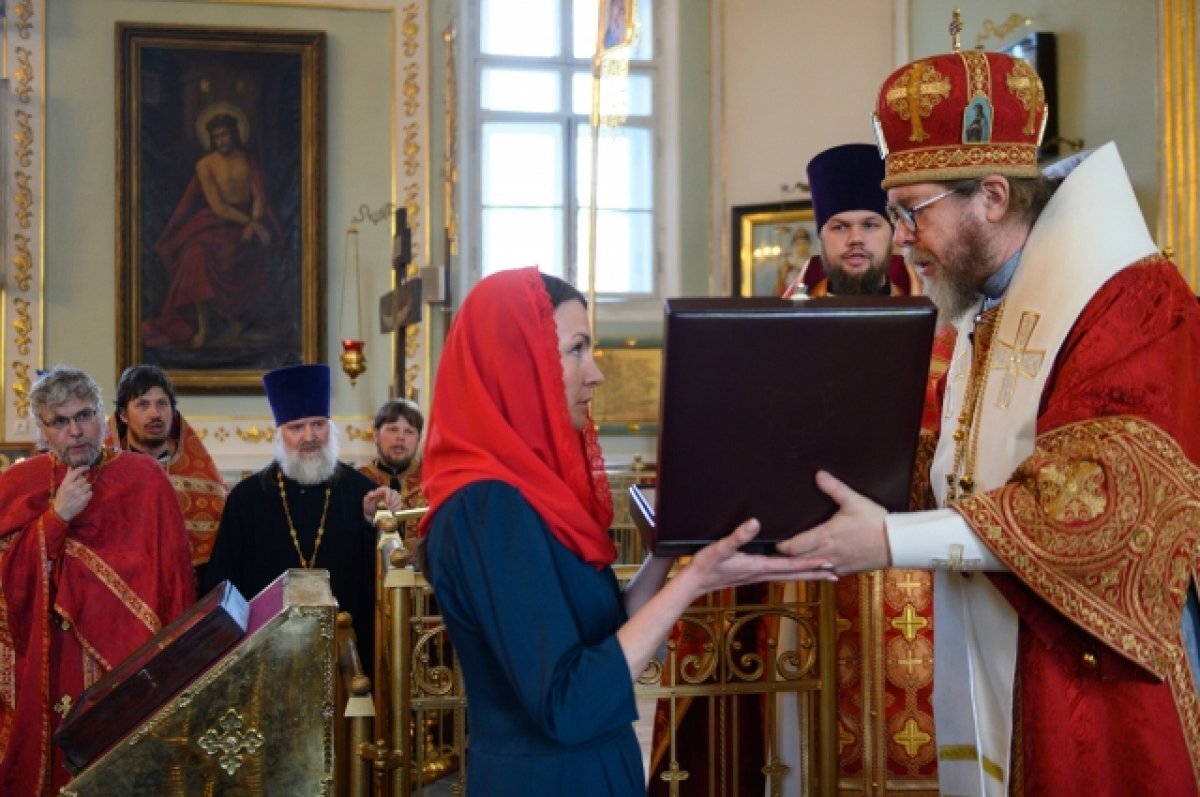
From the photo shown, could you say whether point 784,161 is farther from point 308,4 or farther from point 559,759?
point 559,759

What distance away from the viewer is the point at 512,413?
2.03 meters

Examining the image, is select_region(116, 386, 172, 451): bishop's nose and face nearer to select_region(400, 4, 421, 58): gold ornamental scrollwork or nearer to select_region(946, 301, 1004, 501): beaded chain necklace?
select_region(946, 301, 1004, 501): beaded chain necklace

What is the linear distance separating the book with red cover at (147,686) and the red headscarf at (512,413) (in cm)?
49

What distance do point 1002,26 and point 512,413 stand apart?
753 centimetres

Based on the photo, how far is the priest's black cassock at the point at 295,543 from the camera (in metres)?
5.09

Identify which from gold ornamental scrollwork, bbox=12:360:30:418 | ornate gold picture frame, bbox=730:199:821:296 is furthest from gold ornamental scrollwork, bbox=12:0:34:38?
ornate gold picture frame, bbox=730:199:821:296

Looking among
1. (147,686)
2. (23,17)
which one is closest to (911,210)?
(147,686)

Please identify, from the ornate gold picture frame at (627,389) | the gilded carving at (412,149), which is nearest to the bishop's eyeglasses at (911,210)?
the ornate gold picture frame at (627,389)

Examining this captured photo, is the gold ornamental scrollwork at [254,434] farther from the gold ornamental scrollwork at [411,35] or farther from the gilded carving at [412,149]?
the gold ornamental scrollwork at [411,35]

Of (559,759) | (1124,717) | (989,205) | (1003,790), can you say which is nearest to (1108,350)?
(989,205)

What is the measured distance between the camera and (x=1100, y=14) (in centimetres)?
775

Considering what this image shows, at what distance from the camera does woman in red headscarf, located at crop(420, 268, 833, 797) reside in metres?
1.94

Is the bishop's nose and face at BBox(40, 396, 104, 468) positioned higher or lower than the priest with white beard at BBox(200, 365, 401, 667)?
higher

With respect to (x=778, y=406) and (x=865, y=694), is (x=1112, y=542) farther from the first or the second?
(x=865, y=694)
